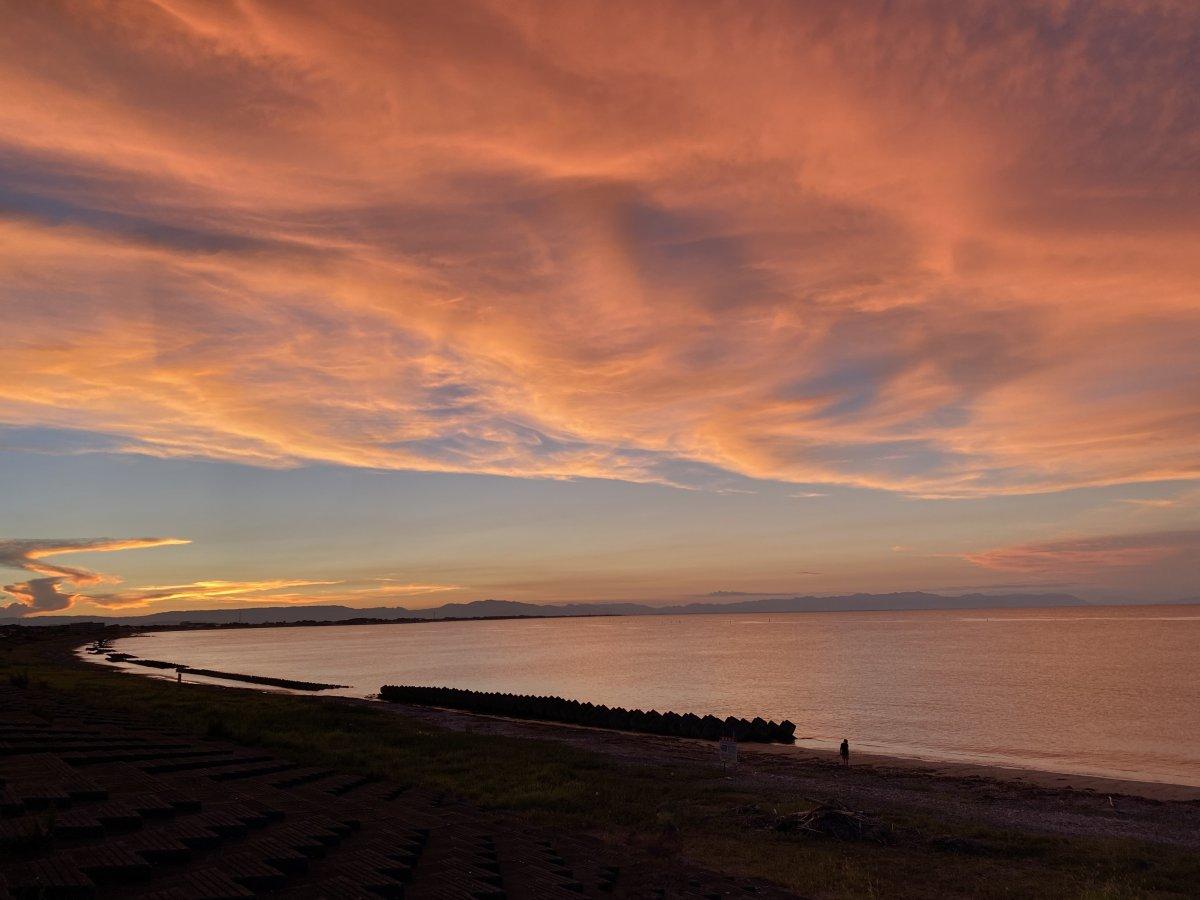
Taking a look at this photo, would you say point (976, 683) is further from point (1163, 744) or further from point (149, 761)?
point (149, 761)

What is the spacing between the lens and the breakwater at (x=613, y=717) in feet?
161

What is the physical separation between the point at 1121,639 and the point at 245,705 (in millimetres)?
192834

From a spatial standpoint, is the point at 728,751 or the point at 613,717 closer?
the point at 728,751

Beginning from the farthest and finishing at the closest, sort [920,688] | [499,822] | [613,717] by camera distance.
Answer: [920,688] → [613,717] → [499,822]

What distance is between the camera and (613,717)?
52.8 meters

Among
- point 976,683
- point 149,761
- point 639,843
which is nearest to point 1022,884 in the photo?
point 639,843

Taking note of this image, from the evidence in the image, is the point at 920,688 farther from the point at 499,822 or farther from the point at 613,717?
the point at 499,822

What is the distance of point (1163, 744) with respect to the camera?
47.4 m

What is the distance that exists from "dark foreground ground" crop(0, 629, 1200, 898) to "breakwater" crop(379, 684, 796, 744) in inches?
513

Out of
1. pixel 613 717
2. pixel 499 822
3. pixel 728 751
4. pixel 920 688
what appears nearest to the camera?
pixel 499 822

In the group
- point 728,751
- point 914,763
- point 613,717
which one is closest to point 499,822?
point 728,751

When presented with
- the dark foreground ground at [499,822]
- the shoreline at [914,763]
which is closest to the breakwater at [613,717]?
the shoreline at [914,763]

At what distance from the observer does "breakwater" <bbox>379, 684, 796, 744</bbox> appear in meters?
49.0

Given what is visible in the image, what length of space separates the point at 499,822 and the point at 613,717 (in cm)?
3693
